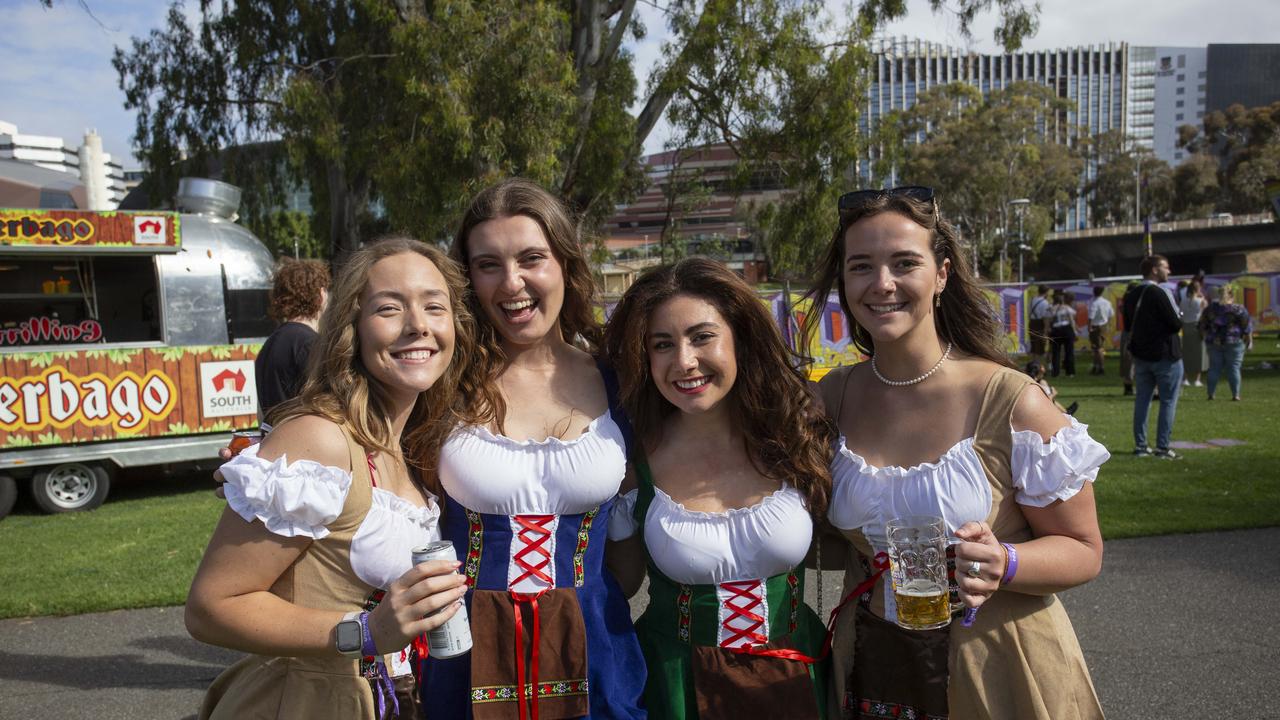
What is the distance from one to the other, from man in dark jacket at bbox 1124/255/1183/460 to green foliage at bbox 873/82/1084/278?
36.8 meters

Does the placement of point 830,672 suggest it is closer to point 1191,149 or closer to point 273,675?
point 273,675

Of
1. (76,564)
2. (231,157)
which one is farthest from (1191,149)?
(76,564)

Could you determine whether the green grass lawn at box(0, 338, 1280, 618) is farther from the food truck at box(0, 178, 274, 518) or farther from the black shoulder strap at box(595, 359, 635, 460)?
the black shoulder strap at box(595, 359, 635, 460)

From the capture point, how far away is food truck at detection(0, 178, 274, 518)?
8.17 metres

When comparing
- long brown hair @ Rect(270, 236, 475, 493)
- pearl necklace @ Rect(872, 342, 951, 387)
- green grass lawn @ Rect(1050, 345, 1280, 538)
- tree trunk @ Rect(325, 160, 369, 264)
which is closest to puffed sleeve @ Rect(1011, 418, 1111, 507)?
pearl necklace @ Rect(872, 342, 951, 387)

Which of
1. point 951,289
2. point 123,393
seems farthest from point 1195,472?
point 123,393

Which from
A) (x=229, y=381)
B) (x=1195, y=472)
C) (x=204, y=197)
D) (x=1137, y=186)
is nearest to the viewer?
(x=1195, y=472)

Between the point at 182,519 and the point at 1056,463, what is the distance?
7717 millimetres

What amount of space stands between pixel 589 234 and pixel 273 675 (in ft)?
34.7

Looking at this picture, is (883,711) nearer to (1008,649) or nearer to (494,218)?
(1008,649)

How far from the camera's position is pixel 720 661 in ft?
7.23

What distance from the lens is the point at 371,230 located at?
16203mm

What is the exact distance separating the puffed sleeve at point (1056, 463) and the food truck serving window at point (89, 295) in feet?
28.8

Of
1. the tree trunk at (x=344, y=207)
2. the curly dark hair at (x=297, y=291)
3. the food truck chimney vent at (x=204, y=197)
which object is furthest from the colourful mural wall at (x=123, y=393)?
the tree trunk at (x=344, y=207)
